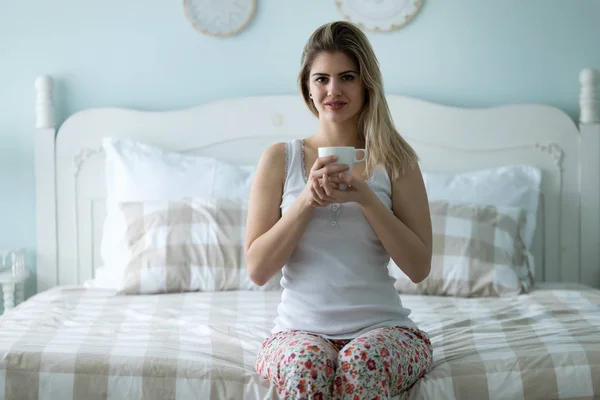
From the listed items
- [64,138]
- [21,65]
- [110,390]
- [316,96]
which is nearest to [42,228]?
[64,138]

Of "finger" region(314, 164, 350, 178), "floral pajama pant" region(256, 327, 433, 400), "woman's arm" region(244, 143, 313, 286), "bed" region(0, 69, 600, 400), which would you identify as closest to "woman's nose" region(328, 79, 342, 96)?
"woman's arm" region(244, 143, 313, 286)

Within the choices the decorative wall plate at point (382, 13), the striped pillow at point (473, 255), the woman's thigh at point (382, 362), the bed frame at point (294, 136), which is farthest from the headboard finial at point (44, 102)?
the woman's thigh at point (382, 362)

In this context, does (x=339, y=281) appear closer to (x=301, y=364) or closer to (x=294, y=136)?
(x=301, y=364)

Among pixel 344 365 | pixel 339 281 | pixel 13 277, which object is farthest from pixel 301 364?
pixel 13 277

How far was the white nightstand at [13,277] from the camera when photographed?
2.85 m

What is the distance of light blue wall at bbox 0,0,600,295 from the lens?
9.98 ft

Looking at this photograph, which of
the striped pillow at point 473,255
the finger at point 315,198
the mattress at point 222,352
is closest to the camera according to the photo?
the finger at point 315,198

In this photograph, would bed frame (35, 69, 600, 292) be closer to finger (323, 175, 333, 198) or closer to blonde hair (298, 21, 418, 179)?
blonde hair (298, 21, 418, 179)

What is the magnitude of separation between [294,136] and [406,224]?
52.3 inches

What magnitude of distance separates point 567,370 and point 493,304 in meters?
0.69

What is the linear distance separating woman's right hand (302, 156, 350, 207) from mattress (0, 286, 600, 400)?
1.44 ft

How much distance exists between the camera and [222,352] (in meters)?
1.86

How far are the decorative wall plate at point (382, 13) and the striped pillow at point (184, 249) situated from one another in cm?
96

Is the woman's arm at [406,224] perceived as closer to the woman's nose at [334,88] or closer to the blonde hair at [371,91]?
the blonde hair at [371,91]
